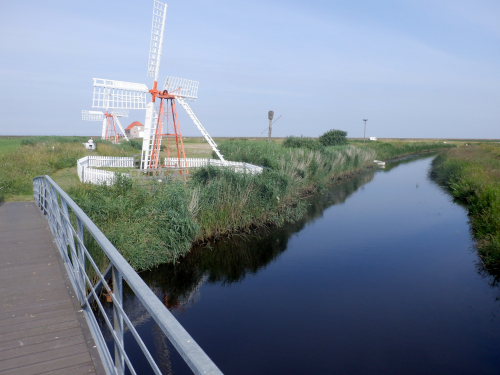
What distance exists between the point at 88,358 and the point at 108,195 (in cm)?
727

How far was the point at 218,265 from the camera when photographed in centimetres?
956

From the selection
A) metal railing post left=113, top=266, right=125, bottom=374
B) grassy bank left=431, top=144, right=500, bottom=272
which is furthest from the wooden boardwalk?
grassy bank left=431, top=144, right=500, bottom=272

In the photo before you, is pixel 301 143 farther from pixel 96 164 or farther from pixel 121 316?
pixel 121 316

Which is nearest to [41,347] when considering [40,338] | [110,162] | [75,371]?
[40,338]

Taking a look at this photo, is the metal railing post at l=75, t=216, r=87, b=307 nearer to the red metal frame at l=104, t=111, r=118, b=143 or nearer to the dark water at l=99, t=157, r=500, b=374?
the dark water at l=99, t=157, r=500, b=374

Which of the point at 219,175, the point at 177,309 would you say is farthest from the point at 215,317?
the point at 219,175

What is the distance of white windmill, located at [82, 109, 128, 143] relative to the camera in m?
45.2

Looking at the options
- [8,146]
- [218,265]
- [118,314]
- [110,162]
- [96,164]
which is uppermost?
[8,146]

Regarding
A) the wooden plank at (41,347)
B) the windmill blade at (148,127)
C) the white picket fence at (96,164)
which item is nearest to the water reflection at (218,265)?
the wooden plank at (41,347)

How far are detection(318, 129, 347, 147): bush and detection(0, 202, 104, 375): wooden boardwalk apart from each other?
3195 cm

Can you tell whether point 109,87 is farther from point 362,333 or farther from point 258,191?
point 362,333

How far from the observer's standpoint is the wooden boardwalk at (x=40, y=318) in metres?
2.82

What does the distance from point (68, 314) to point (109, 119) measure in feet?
155

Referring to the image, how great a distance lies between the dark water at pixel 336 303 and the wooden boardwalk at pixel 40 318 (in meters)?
2.12
